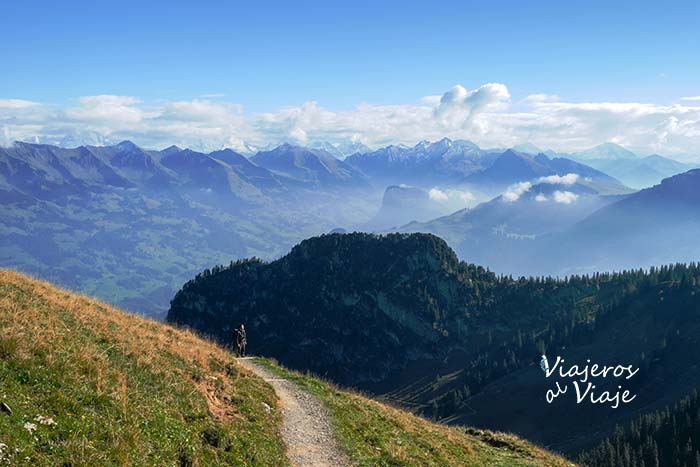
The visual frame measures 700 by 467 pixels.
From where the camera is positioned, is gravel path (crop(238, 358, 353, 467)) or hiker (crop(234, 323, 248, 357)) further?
hiker (crop(234, 323, 248, 357))

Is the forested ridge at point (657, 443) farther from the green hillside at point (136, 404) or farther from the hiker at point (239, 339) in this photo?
the hiker at point (239, 339)

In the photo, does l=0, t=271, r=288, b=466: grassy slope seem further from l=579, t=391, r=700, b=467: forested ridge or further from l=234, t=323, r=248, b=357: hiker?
l=579, t=391, r=700, b=467: forested ridge

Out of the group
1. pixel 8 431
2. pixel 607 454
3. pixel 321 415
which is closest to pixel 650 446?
pixel 607 454

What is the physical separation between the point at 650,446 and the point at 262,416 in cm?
17884

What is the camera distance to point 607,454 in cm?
16238

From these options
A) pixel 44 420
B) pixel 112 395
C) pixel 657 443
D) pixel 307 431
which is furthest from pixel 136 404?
pixel 657 443

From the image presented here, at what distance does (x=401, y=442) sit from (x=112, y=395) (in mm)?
19439

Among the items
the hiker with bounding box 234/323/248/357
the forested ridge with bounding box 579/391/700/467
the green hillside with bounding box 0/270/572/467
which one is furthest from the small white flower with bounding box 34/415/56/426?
the forested ridge with bounding box 579/391/700/467

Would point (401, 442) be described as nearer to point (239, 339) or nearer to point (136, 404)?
point (136, 404)

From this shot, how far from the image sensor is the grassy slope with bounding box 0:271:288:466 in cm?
1864

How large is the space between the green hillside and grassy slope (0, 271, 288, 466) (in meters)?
0.06

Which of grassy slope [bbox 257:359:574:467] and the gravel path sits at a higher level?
the gravel path

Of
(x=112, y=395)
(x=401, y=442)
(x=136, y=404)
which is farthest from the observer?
(x=401, y=442)

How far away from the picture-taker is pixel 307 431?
31.5 m
